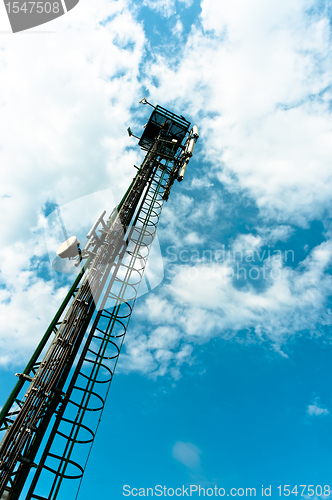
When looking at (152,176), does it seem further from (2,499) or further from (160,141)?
(2,499)

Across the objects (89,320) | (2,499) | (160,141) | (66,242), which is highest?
(160,141)

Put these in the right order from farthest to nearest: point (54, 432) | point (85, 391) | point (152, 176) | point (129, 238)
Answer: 1. point (152, 176)
2. point (129, 238)
3. point (85, 391)
4. point (54, 432)

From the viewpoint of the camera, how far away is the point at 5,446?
352 inches

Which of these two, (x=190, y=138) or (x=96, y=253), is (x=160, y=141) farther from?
(x=96, y=253)

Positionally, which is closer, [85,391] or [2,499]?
[2,499]

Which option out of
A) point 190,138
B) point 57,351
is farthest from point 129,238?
point 190,138

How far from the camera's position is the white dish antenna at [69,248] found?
12.6 metres

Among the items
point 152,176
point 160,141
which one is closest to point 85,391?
point 152,176

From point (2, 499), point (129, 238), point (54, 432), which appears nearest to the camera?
point (2, 499)

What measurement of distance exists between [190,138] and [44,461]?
20280 millimetres

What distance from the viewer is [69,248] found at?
41.4 ft

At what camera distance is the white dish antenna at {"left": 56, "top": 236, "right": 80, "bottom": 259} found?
1262 centimetres

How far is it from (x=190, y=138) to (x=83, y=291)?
14118 millimetres

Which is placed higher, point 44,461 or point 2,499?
point 44,461
